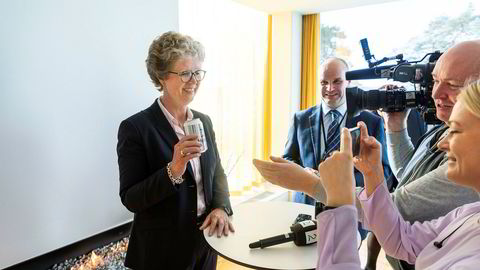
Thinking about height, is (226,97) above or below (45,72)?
below

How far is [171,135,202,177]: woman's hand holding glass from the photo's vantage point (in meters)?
1.01

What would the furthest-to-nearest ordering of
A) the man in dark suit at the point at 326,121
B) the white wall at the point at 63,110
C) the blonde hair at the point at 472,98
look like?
1. the man in dark suit at the point at 326,121
2. the white wall at the point at 63,110
3. the blonde hair at the point at 472,98

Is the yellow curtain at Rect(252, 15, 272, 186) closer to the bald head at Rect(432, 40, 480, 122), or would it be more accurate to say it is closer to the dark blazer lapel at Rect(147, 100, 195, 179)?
the dark blazer lapel at Rect(147, 100, 195, 179)

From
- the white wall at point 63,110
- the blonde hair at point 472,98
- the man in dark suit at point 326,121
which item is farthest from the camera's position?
the man in dark suit at point 326,121

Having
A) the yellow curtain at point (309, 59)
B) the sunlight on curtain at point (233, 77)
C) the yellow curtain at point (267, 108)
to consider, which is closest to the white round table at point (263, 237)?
the sunlight on curtain at point (233, 77)

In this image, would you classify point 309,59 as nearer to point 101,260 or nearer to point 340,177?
point 101,260

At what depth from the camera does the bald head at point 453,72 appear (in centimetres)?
86

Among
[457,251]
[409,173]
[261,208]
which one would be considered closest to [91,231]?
[261,208]

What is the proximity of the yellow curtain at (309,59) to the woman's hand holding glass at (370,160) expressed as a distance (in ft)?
10.0

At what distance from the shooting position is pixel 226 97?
3133 millimetres

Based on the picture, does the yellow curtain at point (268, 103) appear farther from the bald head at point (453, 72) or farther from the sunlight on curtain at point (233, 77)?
the bald head at point (453, 72)

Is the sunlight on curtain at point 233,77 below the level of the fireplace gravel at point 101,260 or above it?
above

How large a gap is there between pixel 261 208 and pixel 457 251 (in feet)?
3.08

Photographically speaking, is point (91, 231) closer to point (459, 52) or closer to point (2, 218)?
point (2, 218)
